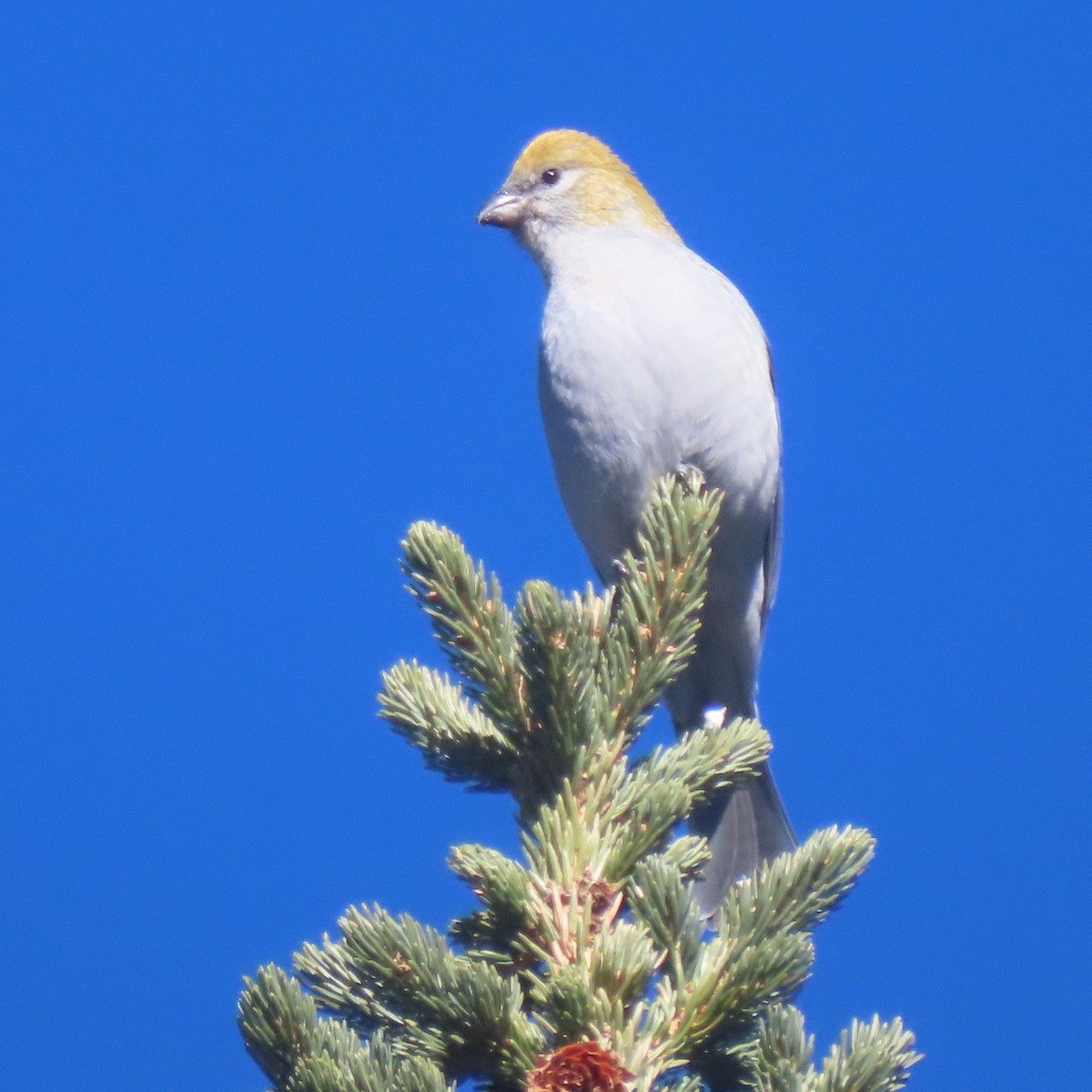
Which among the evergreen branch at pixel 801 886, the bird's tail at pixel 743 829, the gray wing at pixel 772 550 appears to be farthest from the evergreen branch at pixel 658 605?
the gray wing at pixel 772 550

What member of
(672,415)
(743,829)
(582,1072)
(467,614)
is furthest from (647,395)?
(582,1072)

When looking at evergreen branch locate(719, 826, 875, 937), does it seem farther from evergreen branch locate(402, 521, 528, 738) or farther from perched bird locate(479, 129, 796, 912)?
perched bird locate(479, 129, 796, 912)

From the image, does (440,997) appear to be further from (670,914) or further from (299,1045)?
(670,914)

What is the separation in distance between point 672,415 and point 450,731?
1.56 meters

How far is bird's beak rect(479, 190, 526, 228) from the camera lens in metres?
4.32

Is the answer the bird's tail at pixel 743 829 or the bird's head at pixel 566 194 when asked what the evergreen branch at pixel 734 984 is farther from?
the bird's head at pixel 566 194

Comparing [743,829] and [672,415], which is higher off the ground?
[672,415]

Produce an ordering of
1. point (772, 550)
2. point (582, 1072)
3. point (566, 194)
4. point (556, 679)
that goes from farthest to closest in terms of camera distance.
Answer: point (566, 194)
point (772, 550)
point (556, 679)
point (582, 1072)

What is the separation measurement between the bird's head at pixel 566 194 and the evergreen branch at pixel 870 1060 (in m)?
3.10

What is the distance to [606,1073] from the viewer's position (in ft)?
4.51

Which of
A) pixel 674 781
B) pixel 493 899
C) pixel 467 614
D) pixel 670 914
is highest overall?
pixel 467 614

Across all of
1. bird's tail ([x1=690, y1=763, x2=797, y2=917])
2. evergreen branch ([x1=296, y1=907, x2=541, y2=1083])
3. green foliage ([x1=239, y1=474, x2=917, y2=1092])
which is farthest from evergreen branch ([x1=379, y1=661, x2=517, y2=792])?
bird's tail ([x1=690, y1=763, x2=797, y2=917])

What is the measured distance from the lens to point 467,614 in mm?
1996

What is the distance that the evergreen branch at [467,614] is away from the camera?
6.36 ft
